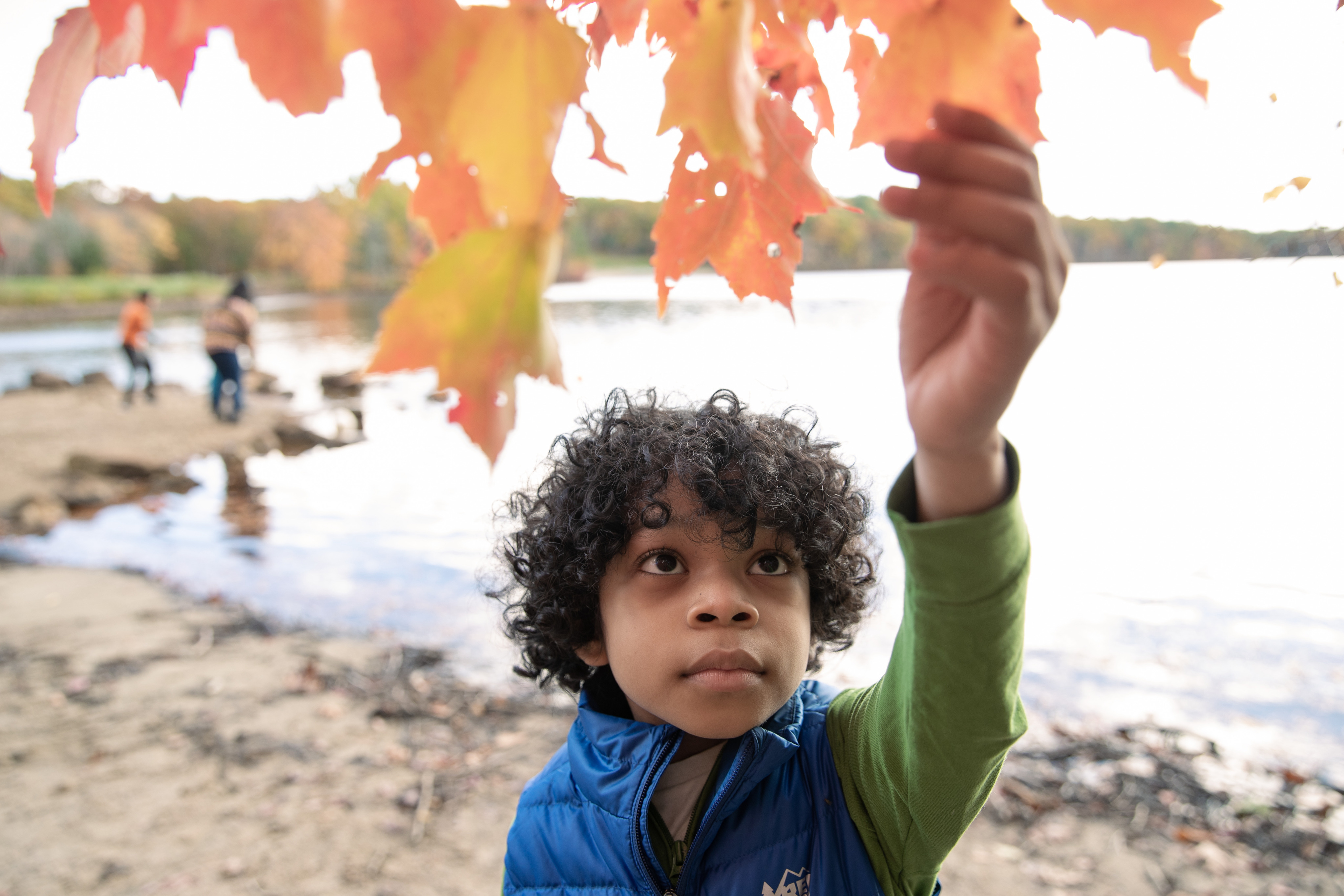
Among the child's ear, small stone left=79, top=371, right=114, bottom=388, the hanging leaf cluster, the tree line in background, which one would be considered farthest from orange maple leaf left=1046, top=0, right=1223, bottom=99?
the tree line in background

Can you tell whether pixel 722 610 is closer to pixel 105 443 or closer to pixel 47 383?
pixel 105 443

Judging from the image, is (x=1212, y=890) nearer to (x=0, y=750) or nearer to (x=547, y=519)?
(x=547, y=519)

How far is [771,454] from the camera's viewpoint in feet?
4.68

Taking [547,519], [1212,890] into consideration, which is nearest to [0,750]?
[547,519]

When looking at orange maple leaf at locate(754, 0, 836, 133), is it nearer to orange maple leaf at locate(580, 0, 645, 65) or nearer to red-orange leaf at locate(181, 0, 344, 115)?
orange maple leaf at locate(580, 0, 645, 65)

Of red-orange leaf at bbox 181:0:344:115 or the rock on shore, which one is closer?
red-orange leaf at bbox 181:0:344:115

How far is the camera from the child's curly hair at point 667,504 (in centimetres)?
134

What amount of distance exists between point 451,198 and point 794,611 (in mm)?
837

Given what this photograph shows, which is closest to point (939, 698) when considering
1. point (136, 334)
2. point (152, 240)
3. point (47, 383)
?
point (136, 334)

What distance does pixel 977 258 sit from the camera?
1.79 feet

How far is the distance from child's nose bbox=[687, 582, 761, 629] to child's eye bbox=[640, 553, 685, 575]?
98 millimetres

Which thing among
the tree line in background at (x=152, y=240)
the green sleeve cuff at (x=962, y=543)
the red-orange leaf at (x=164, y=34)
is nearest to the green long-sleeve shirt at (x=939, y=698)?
the green sleeve cuff at (x=962, y=543)

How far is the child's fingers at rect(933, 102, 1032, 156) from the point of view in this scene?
1.83 feet

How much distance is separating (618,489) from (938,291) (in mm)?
876
